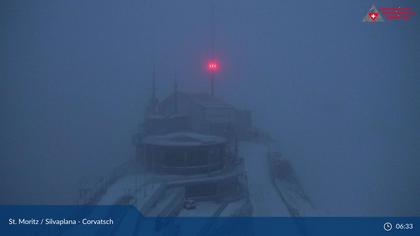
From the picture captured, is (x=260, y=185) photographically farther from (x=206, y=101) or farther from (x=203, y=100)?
(x=203, y=100)

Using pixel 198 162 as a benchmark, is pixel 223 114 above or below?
above

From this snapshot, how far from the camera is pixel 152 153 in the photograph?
16.2 meters

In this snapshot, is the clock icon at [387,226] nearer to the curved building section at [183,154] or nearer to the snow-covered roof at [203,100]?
the curved building section at [183,154]

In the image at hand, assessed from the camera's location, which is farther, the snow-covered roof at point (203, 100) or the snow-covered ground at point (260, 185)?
the snow-covered roof at point (203, 100)

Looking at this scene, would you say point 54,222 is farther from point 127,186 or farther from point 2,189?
point 127,186

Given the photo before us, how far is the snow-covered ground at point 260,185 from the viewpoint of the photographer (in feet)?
49.8

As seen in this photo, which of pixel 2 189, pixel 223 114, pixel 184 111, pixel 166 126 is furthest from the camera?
pixel 184 111

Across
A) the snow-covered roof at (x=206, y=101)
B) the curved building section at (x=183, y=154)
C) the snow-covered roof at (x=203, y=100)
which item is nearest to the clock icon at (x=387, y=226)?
the curved building section at (x=183, y=154)

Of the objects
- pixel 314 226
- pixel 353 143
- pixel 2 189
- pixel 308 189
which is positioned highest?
pixel 2 189

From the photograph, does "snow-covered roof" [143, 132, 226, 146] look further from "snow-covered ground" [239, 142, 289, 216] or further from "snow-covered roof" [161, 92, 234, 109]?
"snow-covered roof" [161, 92, 234, 109]

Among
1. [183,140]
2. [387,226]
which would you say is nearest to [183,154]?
[183,140]

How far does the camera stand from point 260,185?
1831 centimetres

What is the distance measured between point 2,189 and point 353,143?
4128 centimetres

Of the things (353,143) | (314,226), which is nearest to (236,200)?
(314,226)
